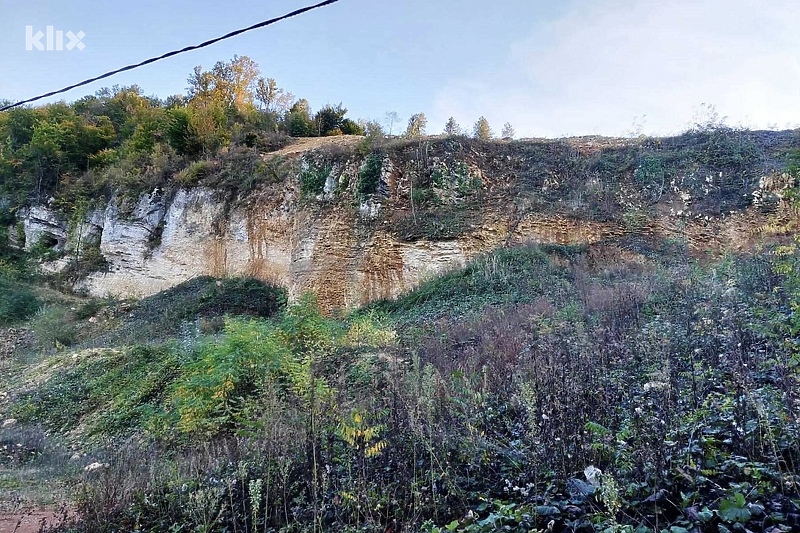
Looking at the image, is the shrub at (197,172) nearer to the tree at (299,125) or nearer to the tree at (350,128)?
the tree at (299,125)

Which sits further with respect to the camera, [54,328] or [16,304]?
[16,304]

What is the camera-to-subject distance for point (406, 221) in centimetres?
1709

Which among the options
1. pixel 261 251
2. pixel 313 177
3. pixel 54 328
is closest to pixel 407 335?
pixel 313 177

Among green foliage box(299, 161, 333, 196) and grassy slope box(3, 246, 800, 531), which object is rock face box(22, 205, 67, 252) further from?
grassy slope box(3, 246, 800, 531)

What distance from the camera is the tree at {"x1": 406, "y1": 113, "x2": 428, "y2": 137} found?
2063cm

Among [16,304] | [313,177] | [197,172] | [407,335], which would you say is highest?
[197,172]

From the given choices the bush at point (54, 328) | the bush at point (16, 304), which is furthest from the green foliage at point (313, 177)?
the bush at point (16, 304)

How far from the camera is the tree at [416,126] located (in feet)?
67.7

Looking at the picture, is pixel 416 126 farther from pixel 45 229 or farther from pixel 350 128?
pixel 45 229

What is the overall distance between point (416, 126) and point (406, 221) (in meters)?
7.15

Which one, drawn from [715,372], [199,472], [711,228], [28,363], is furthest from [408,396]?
[28,363]

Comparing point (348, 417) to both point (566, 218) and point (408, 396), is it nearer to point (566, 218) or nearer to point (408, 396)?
point (408, 396)

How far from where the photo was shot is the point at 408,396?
4316mm

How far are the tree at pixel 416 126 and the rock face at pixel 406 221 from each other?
2748mm
